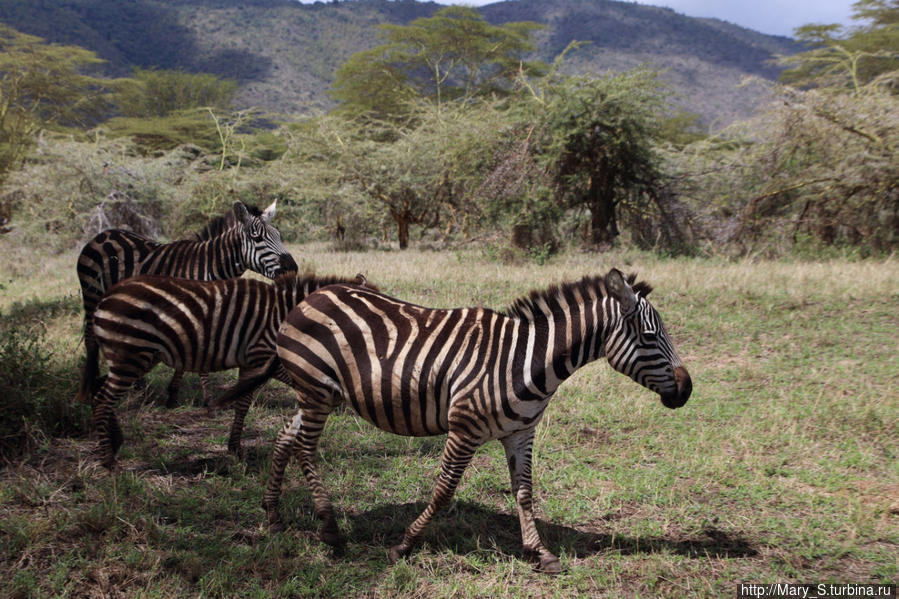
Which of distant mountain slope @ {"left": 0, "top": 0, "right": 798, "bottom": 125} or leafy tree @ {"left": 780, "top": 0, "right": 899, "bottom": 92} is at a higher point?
distant mountain slope @ {"left": 0, "top": 0, "right": 798, "bottom": 125}

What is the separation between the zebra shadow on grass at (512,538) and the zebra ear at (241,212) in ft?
12.2

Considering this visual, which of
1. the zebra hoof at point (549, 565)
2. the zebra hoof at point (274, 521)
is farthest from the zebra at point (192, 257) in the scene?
the zebra hoof at point (549, 565)

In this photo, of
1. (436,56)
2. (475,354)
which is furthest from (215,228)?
(436,56)

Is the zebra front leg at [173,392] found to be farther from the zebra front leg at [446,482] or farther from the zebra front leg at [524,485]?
the zebra front leg at [524,485]

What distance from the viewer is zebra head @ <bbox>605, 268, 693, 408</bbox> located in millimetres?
3561

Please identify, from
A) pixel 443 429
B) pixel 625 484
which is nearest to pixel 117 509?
pixel 443 429

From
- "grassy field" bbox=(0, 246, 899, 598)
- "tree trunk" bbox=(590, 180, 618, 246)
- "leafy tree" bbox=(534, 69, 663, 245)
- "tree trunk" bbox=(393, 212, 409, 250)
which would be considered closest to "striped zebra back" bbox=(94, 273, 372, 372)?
"grassy field" bbox=(0, 246, 899, 598)

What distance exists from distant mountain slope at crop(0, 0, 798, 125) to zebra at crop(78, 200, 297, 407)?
61053 mm

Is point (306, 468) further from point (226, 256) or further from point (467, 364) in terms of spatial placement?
point (226, 256)

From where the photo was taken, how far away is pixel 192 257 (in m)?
6.60

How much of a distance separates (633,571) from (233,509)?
2744 mm

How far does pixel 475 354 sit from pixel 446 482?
0.80 metres

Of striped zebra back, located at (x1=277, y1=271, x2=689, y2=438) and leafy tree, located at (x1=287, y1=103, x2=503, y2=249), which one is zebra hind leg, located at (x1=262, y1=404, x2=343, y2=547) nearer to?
striped zebra back, located at (x1=277, y1=271, x2=689, y2=438)

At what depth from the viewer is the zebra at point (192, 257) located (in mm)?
6473
